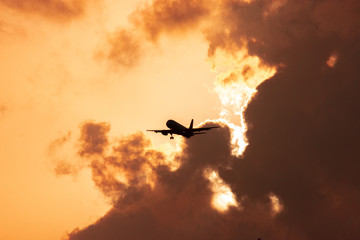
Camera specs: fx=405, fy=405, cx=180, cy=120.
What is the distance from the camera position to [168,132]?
147625mm

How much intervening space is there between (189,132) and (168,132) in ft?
25.6

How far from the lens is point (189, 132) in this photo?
146m
